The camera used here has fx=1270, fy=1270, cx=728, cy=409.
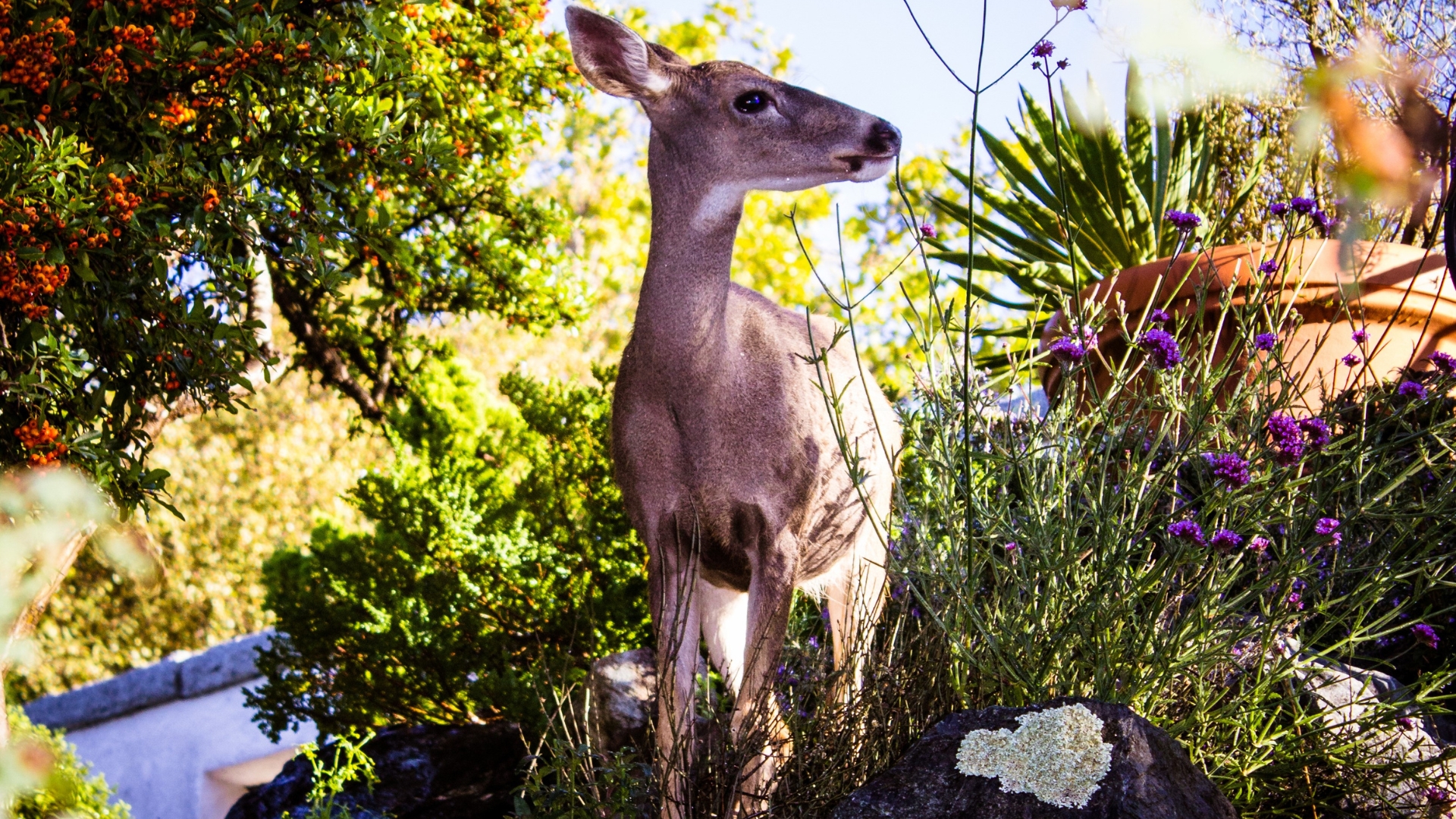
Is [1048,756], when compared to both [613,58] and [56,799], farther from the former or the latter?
[56,799]

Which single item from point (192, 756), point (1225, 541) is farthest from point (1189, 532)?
point (192, 756)

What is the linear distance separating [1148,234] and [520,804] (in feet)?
15.1

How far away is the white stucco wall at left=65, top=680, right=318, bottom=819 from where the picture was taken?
836 cm

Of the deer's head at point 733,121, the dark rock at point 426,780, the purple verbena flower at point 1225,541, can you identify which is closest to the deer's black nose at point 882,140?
the deer's head at point 733,121

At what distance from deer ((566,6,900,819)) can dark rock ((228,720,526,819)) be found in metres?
1.56

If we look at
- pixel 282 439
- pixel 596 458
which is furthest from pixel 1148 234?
pixel 282 439

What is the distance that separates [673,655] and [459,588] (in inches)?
102

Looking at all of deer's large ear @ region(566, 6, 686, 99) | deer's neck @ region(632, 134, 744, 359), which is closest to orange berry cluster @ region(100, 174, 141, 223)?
deer's large ear @ region(566, 6, 686, 99)

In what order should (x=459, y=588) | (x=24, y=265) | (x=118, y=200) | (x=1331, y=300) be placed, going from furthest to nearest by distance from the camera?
(x=459, y=588) → (x=1331, y=300) → (x=118, y=200) → (x=24, y=265)

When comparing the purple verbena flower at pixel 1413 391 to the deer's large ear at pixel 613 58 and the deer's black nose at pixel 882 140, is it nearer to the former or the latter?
the deer's black nose at pixel 882 140

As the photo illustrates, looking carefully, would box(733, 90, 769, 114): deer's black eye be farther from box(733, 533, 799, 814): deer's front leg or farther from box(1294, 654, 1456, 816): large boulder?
box(1294, 654, 1456, 816): large boulder

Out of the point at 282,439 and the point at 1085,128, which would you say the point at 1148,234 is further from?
the point at 282,439

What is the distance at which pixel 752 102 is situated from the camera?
3.28m

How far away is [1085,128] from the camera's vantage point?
20.9 ft
